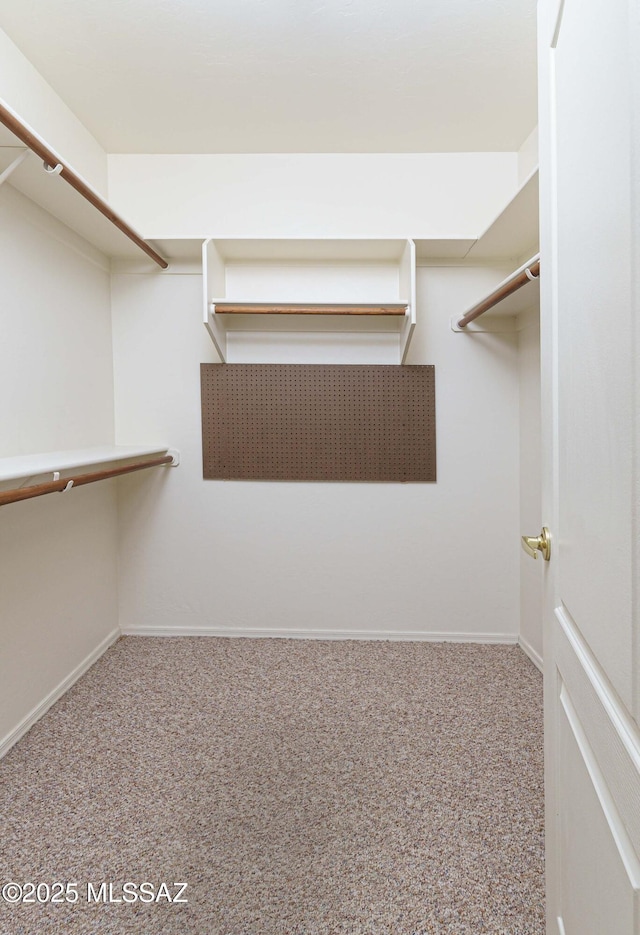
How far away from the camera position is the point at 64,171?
1.52 m

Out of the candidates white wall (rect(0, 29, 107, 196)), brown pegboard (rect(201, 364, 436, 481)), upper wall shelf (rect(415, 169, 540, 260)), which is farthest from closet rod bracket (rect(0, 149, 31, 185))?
upper wall shelf (rect(415, 169, 540, 260))

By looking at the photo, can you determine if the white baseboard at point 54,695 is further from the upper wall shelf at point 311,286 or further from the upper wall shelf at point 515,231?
the upper wall shelf at point 515,231

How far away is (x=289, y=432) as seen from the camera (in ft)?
8.34

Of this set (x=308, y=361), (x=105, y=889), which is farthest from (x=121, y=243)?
(x=105, y=889)

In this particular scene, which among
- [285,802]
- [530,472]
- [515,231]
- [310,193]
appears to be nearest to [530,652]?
[530,472]

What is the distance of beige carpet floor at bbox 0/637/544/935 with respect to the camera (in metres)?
1.12

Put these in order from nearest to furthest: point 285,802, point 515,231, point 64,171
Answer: point 285,802
point 64,171
point 515,231

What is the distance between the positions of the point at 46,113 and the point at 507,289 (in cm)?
200

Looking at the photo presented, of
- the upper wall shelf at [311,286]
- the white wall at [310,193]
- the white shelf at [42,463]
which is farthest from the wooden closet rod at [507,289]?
the white shelf at [42,463]

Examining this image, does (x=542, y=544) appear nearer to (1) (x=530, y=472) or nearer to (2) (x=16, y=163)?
(1) (x=530, y=472)

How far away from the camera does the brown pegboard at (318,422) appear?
250 cm

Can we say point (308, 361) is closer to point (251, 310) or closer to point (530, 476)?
point (251, 310)

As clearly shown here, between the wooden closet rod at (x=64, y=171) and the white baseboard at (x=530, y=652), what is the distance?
108 inches

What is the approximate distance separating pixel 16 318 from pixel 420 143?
202 centimetres
